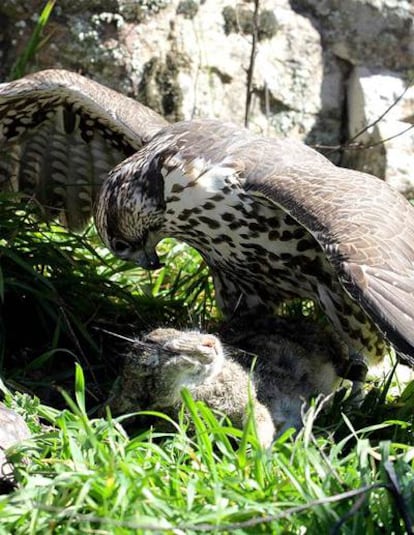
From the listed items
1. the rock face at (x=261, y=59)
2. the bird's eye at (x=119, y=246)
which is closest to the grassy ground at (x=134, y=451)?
the bird's eye at (x=119, y=246)

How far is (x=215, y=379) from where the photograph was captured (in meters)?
3.94

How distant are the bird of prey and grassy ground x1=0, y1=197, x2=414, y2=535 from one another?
0.28m

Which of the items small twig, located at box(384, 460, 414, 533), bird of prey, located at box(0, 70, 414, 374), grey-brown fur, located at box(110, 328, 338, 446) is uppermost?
bird of prey, located at box(0, 70, 414, 374)

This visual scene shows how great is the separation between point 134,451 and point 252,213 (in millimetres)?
1178

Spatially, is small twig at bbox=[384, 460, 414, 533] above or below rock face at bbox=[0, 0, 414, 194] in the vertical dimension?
below

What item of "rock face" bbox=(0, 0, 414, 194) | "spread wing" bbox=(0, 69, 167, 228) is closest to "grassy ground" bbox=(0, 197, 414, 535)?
"spread wing" bbox=(0, 69, 167, 228)

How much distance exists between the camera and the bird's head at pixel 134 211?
4664mm

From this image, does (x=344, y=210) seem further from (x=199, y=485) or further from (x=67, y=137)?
(x=67, y=137)

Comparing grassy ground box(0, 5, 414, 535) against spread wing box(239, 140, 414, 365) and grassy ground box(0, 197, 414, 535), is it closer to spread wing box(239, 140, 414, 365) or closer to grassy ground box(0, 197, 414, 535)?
grassy ground box(0, 197, 414, 535)

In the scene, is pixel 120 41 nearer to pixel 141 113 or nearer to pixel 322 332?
pixel 141 113

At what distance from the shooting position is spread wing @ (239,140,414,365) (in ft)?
12.1

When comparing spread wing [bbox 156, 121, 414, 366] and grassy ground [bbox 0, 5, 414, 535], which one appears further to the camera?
spread wing [bbox 156, 121, 414, 366]

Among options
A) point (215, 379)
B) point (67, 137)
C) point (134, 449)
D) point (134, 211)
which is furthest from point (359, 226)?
point (67, 137)

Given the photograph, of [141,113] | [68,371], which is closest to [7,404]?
[68,371]
